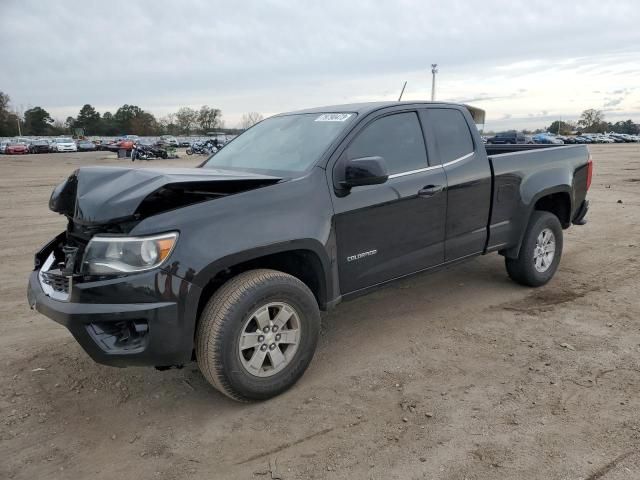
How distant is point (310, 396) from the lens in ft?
10.9

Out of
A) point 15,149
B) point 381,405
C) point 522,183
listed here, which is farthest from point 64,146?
point 381,405

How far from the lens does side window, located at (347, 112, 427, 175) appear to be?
380 cm

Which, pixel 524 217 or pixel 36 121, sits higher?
pixel 36 121

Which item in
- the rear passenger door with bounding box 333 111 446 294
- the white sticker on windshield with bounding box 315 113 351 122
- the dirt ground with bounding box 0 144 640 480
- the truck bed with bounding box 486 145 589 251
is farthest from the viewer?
the truck bed with bounding box 486 145 589 251

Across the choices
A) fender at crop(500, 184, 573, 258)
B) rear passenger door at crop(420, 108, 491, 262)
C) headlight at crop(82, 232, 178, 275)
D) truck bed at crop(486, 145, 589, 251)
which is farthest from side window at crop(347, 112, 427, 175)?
headlight at crop(82, 232, 178, 275)

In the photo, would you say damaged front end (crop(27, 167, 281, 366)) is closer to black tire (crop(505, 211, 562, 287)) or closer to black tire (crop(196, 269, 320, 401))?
black tire (crop(196, 269, 320, 401))

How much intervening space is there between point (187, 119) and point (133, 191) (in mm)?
111558

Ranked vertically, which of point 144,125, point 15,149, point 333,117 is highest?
point 144,125

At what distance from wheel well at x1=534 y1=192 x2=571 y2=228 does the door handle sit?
1781 mm

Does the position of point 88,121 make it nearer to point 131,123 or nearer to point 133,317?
point 131,123

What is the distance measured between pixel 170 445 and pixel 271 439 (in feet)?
1.88

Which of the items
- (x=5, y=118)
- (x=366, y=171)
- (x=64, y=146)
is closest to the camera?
(x=366, y=171)

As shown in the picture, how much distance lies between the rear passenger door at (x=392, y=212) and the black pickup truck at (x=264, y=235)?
11mm

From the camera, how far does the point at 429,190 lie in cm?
405
